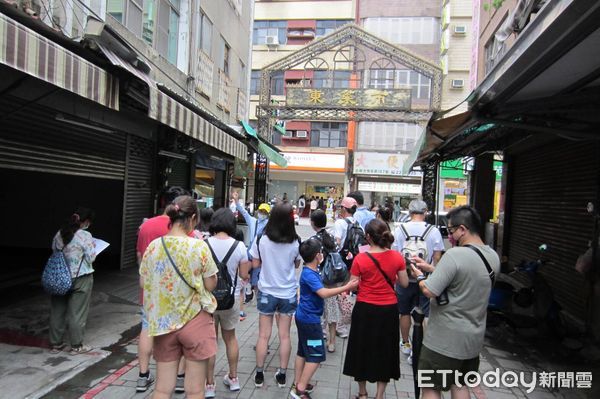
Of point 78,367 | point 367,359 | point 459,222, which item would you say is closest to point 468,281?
point 459,222

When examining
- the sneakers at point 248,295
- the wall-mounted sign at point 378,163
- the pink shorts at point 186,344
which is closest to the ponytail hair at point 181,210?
the pink shorts at point 186,344

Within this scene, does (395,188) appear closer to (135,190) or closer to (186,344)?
(135,190)

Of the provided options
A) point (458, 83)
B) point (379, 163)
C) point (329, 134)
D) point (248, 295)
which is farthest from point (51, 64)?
point (458, 83)

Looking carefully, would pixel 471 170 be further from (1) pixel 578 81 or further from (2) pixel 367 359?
(2) pixel 367 359

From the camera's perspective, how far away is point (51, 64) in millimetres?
3854

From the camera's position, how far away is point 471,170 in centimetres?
1505

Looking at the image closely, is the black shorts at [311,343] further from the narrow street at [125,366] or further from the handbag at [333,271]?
the handbag at [333,271]

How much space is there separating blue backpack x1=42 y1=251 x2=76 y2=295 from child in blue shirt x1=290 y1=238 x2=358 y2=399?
2628mm

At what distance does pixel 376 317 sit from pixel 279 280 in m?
1.00

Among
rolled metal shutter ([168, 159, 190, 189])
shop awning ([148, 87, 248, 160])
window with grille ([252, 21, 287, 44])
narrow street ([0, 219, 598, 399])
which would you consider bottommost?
narrow street ([0, 219, 598, 399])

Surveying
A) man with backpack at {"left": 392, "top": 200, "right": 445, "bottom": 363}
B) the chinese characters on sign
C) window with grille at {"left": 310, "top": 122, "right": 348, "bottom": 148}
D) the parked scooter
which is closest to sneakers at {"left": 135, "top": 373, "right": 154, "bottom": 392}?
man with backpack at {"left": 392, "top": 200, "right": 445, "bottom": 363}

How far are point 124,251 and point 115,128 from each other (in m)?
2.71

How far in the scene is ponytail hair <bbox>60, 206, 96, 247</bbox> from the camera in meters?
4.80

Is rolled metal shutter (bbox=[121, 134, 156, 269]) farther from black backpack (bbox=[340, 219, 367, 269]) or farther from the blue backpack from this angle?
black backpack (bbox=[340, 219, 367, 269])
